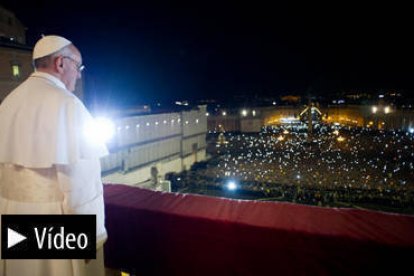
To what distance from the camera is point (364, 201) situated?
1980cm

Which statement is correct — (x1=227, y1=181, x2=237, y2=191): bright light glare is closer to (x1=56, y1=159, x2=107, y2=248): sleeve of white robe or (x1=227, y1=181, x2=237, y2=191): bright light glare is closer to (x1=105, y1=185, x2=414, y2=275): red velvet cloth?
(x1=105, y1=185, x2=414, y2=275): red velvet cloth

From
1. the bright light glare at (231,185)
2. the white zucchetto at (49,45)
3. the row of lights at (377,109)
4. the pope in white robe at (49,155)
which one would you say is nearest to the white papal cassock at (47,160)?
the pope in white robe at (49,155)

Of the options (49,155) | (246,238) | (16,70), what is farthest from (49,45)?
(16,70)

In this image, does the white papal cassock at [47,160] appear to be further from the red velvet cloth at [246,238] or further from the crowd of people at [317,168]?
the crowd of people at [317,168]

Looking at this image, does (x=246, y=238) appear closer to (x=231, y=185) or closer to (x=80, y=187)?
(x=80, y=187)

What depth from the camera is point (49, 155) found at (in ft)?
6.49

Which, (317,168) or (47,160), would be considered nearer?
(47,160)

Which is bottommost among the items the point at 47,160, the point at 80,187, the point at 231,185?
the point at 231,185


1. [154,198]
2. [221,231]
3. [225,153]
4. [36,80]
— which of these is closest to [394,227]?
[221,231]

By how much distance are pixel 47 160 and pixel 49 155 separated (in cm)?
3

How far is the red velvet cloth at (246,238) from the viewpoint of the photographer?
7.20ft

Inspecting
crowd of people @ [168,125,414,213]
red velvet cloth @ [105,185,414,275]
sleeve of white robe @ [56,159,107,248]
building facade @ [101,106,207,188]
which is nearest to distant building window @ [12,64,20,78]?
building facade @ [101,106,207,188]

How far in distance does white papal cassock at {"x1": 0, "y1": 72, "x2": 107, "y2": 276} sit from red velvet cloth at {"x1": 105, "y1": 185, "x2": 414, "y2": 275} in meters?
0.72

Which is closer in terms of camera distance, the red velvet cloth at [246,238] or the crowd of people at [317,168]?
the red velvet cloth at [246,238]
